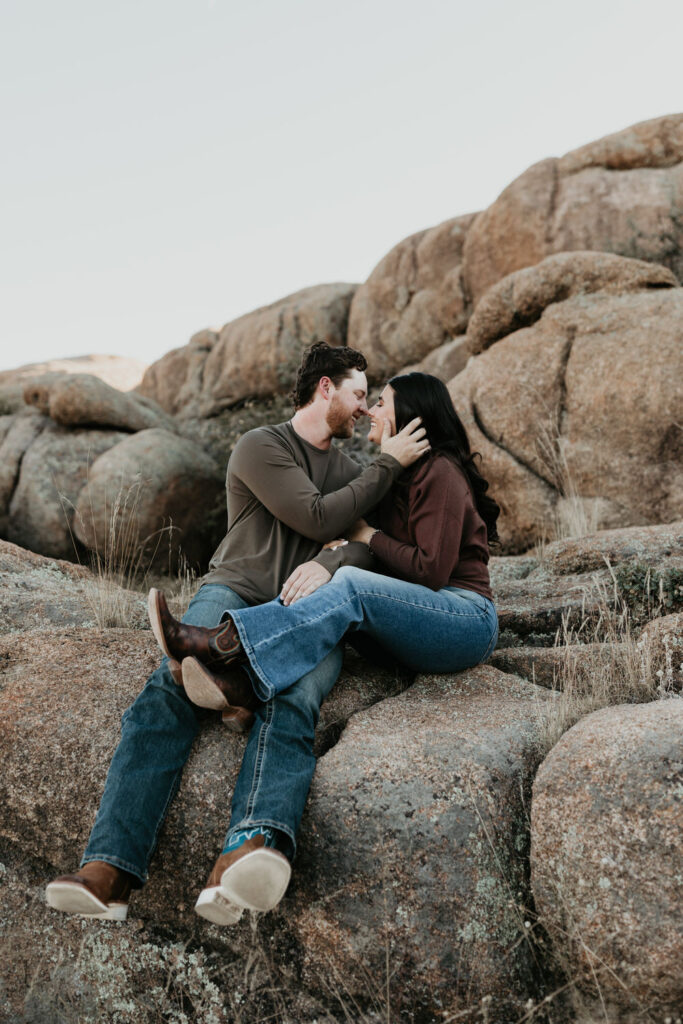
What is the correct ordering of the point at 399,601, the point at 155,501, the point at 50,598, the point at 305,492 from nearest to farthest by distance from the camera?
the point at 399,601 < the point at 305,492 < the point at 50,598 < the point at 155,501

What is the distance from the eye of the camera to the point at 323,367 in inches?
193

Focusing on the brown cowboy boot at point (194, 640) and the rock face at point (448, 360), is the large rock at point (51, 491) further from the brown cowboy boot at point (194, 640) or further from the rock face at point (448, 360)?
the brown cowboy boot at point (194, 640)

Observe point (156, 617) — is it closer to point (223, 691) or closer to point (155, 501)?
point (223, 691)

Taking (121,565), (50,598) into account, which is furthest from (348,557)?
(121,565)

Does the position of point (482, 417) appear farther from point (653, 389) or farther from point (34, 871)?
point (34, 871)

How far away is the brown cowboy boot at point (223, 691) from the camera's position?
3.28m

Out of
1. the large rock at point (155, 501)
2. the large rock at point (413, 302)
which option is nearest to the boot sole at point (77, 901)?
the large rock at point (155, 501)

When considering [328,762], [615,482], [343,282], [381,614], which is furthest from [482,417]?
[343,282]

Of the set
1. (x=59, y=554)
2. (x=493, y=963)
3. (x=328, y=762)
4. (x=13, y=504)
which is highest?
(x=328, y=762)

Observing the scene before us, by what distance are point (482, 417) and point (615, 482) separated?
5.43ft

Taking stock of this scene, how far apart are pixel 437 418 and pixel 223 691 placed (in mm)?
1966

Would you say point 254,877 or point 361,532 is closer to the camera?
point 254,877

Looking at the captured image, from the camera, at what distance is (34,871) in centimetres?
372

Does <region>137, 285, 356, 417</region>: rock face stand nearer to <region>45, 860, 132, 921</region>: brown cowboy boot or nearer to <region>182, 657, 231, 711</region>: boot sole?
<region>182, 657, 231, 711</region>: boot sole
